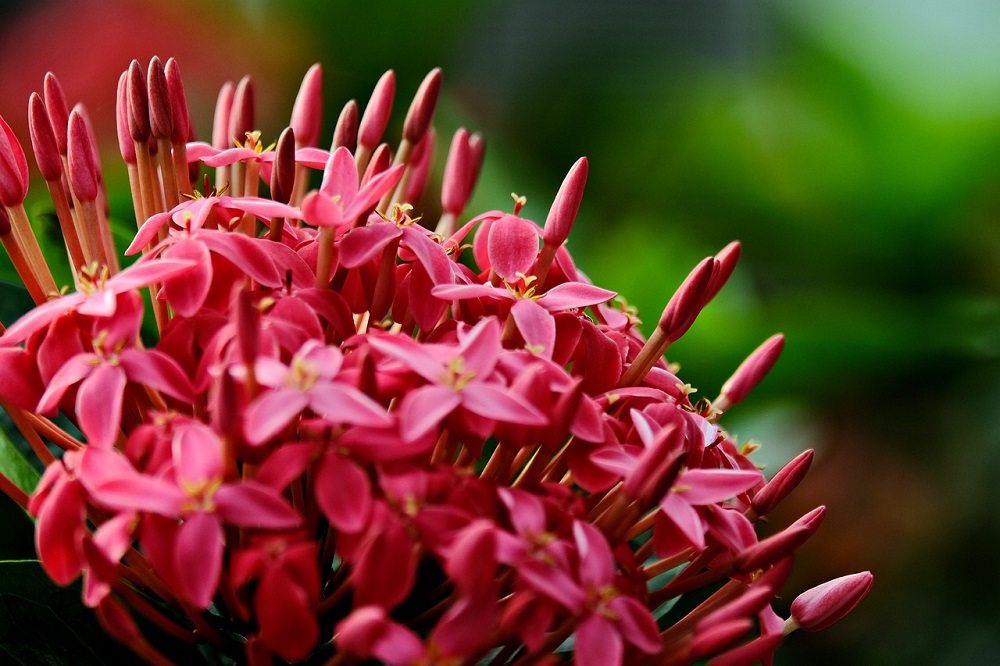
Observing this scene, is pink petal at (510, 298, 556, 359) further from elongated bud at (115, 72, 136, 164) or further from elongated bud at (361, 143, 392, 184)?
elongated bud at (115, 72, 136, 164)

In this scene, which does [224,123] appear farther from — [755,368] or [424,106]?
[755,368]

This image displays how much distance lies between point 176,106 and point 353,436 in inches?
8.3

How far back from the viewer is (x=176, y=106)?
1.47 ft

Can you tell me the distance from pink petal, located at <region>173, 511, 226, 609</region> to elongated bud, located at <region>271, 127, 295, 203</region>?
0.55 feet

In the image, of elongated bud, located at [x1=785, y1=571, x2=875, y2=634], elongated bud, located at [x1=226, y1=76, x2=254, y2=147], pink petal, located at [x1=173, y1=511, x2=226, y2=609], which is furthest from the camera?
elongated bud, located at [x1=226, y1=76, x2=254, y2=147]

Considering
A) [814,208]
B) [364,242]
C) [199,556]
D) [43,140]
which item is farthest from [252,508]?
[814,208]

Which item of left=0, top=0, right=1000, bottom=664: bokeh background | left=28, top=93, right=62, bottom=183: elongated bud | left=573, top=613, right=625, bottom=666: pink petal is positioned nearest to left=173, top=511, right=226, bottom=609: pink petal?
left=573, top=613, right=625, bottom=666: pink petal

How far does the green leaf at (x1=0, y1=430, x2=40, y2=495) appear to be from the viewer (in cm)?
46

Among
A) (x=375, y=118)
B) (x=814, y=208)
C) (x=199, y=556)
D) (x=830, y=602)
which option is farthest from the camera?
(x=814, y=208)

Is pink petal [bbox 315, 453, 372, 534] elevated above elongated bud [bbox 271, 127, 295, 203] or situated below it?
below

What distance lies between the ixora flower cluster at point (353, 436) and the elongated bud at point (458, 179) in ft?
0.30

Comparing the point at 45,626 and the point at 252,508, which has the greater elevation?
the point at 252,508

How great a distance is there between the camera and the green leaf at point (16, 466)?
456 millimetres

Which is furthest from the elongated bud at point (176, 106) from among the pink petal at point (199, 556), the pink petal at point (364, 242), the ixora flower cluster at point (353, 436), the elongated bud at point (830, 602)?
the elongated bud at point (830, 602)
